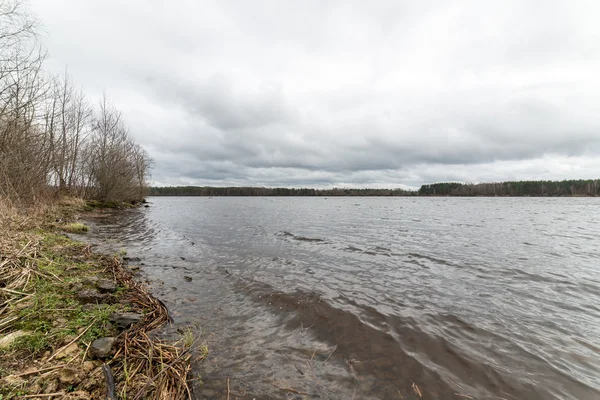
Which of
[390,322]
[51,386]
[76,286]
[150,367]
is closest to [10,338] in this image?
A: [51,386]

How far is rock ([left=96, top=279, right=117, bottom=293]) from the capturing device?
5.67 metres

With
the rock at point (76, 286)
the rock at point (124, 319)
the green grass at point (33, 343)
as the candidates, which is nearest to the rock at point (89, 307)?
the rock at point (124, 319)

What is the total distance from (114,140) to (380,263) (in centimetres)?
4534

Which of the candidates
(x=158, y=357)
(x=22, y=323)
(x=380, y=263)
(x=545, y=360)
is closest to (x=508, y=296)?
(x=545, y=360)

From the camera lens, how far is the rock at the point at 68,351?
3205 millimetres

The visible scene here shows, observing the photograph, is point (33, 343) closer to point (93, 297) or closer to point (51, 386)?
point (51, 386)

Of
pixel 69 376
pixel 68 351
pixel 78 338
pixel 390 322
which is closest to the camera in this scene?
pixel 69 376

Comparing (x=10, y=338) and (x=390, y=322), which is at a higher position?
(x=10, y=338)

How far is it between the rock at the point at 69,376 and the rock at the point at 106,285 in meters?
3.07

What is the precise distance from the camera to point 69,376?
2.93 meters

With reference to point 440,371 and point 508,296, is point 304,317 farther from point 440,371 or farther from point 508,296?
point 508,296

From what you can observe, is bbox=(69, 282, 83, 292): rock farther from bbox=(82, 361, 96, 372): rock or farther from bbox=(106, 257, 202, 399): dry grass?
bbox=(82, 361, 96, 372): rock

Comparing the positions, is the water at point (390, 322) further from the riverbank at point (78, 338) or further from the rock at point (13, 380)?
the rock at point (13, 380)

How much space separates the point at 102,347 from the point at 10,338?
3.52ft
